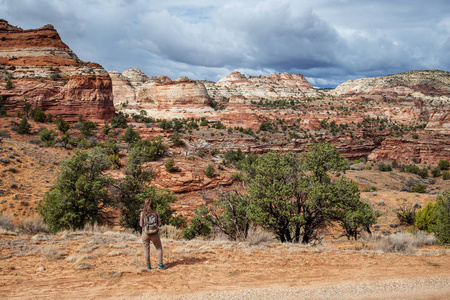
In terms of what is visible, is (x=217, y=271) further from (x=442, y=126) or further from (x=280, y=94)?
(x=280, y=94)

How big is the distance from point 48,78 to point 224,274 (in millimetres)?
40468

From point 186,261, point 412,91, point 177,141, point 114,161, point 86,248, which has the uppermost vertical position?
point 412,91

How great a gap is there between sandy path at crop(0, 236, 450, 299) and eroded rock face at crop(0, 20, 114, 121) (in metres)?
33.3

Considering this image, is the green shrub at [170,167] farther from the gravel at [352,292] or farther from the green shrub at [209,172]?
the gravel at [352,292]

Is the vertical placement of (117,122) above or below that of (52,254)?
above

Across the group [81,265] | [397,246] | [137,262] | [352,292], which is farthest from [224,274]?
[397,246]

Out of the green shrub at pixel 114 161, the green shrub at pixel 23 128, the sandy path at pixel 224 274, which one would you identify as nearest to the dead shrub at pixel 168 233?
the sandy path at pixel 224 274

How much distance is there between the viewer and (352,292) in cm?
465

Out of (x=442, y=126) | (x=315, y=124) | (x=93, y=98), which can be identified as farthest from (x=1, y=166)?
(x=442, y=126)

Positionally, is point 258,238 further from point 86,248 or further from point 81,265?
point 81,265

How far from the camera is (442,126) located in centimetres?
5388

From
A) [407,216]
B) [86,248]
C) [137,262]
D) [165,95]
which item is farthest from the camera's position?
[165,95]

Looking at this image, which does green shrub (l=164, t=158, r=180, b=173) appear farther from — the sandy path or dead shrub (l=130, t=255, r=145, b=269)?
dead shrub (l=130, t=255, r=145, b=269)

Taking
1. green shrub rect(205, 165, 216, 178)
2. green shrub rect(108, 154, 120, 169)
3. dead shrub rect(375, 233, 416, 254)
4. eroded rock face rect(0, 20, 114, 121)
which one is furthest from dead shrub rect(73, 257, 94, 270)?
eroded rock face rect(0, 20, 114, 121)
